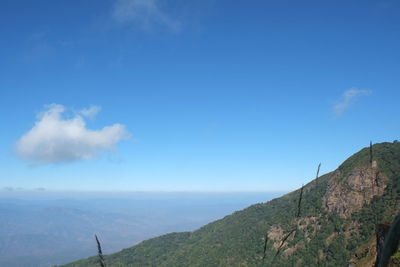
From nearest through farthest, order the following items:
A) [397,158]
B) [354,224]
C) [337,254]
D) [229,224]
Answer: [337,254] < [354,224] < [397,158] < [229,224]

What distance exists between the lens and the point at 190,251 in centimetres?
16525

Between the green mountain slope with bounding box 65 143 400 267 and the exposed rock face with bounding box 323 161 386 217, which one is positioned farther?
the exposed rock face with bounding box 323 161 386 217

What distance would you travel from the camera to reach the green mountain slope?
347 ft

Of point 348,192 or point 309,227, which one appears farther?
point 348,192

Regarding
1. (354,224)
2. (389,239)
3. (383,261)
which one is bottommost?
(354,224)

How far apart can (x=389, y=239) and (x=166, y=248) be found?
197838 millimetres

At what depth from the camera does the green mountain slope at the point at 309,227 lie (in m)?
106

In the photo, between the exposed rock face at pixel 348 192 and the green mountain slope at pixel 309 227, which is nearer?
the green mountain slope at pixel 309 227

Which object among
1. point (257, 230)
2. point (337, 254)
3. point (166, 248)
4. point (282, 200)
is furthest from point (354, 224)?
point (166, 248)

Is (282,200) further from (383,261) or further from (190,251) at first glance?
(383,261)

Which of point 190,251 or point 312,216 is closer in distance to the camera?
point 312,216

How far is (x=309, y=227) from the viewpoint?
4968 inches

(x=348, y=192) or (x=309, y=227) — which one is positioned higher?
(x=348, y=192)

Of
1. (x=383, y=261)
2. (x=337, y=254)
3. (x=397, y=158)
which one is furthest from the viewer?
(x=397, y=158)
